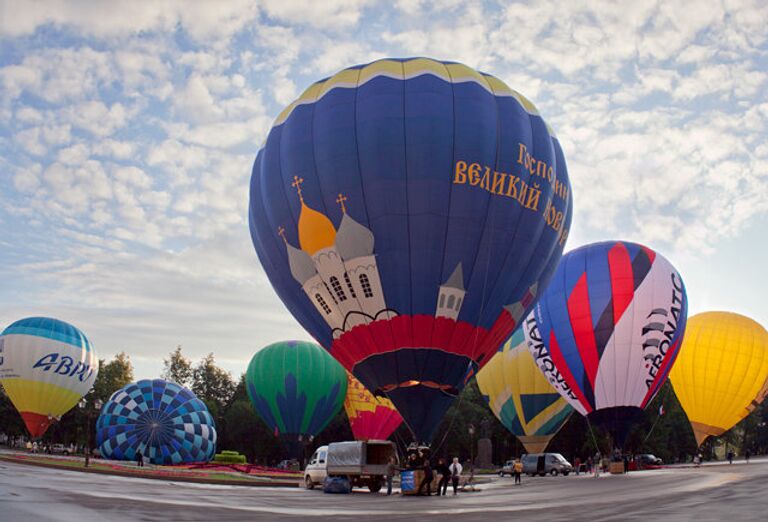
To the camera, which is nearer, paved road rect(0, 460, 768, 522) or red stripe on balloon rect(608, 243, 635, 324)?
paved road rect(0, 460, 768, 522)

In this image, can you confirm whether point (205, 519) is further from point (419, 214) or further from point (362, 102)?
point (362, 102)

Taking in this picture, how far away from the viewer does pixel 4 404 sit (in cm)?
7856

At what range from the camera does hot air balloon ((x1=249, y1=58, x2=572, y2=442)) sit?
21.8 meters

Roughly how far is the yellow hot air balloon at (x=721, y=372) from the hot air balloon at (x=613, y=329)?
13573 mm

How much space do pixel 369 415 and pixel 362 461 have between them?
1076 inches

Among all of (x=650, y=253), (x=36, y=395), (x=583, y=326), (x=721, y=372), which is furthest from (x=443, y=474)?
(x=36, y=395)

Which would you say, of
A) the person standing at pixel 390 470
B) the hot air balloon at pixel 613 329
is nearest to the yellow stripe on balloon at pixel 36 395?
the hot air balloon at pixel 613 329

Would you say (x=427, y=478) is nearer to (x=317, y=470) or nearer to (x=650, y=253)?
(x=317, y=470)

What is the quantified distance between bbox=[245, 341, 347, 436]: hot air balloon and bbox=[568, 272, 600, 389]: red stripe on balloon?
1970cm

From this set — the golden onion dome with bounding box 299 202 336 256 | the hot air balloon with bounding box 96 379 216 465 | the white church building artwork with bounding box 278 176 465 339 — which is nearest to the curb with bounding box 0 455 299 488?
the hot air balloon with bounding box 96 379 216 465

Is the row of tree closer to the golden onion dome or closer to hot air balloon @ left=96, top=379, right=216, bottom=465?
hot air balloon @ left=96, top=379, right=216, bottom=465

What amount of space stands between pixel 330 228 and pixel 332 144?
2.51 m

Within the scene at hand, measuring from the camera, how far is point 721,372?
163 feet

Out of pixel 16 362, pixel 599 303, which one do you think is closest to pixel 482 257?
pixel 599 303
